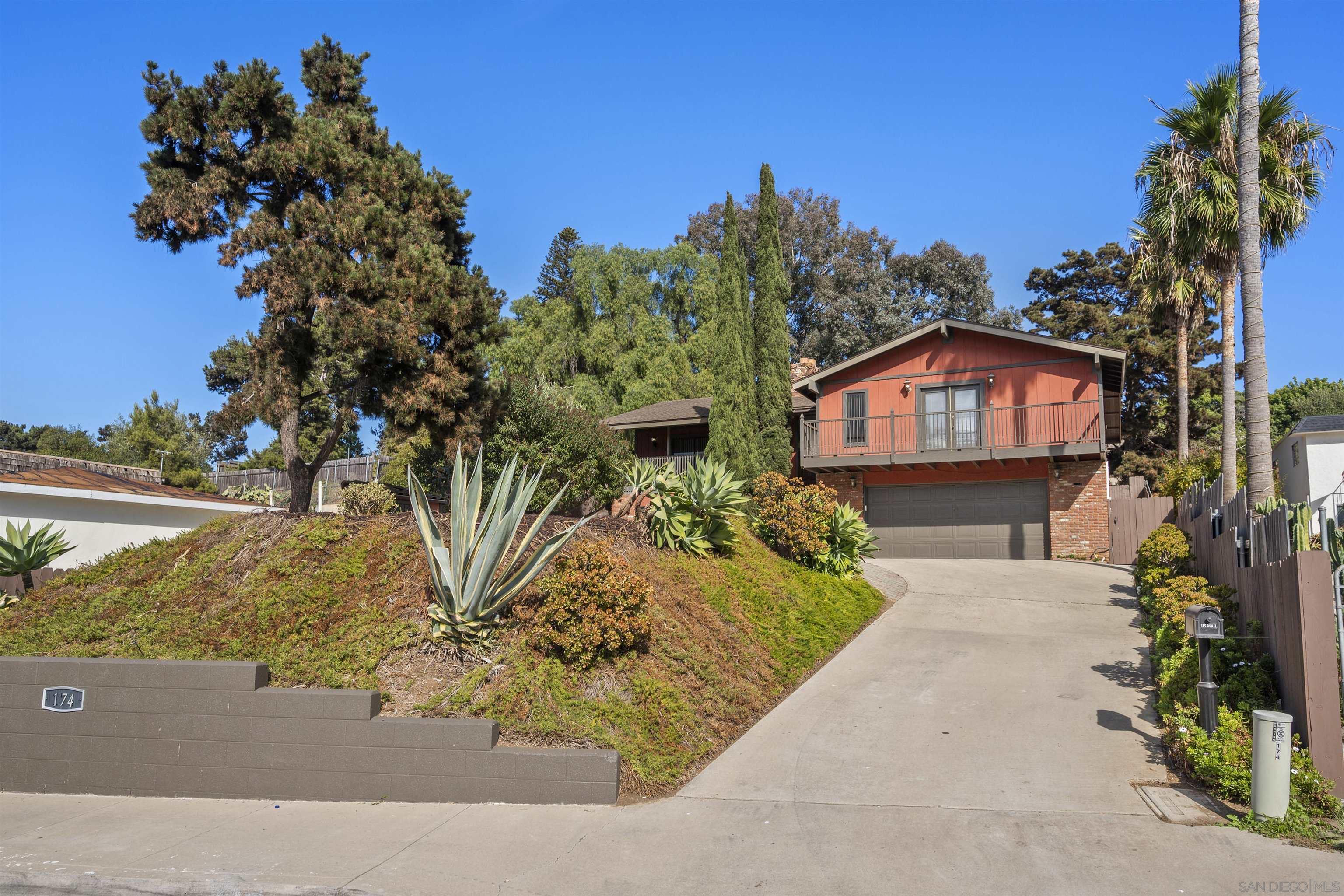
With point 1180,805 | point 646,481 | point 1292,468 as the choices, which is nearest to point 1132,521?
point 1292,468

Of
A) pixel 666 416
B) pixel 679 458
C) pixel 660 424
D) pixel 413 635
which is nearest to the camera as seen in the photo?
pixel 413 635

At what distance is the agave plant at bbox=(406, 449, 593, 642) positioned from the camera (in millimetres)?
8594

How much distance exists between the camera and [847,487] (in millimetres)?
25625

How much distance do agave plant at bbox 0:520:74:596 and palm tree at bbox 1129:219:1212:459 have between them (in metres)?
19.6

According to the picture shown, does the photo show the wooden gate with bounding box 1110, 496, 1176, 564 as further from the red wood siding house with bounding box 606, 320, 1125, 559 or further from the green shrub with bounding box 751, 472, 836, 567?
the green shrub with bounding box 751, 472, 836, 567

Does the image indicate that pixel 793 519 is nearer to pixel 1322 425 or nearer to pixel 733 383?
pixel 733 383

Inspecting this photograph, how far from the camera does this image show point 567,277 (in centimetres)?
5159

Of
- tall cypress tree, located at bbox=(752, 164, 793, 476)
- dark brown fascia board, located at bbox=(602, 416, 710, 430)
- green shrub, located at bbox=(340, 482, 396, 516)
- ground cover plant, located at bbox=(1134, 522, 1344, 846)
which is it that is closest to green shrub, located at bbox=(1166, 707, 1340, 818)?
ground cover plant, located at bbox=(1134, 522, 1344, 846)

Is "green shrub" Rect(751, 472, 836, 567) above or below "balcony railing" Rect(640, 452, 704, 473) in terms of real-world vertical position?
below

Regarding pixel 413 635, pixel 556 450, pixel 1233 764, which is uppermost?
pixel 556 450

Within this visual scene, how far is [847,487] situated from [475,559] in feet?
60.1

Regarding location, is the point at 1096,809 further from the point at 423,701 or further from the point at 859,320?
the point at 859,320

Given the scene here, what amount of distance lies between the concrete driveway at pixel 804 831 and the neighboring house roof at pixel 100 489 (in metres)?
7.88

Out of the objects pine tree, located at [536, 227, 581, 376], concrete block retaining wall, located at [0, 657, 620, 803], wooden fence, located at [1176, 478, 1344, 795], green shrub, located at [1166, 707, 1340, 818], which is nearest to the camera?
green shrub, located at [1166, 707, 1340, 818]
